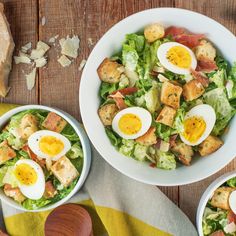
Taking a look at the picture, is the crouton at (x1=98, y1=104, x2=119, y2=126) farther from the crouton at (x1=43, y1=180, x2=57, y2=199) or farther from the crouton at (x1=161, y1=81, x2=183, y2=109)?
the crouton at (x1=43, y1=180, x2=57, y2=199)

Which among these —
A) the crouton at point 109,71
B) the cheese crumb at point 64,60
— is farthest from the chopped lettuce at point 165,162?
the cheese crumb at point 64,60

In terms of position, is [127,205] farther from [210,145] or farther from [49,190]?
[210,145]

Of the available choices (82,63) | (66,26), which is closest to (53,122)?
(82,63)

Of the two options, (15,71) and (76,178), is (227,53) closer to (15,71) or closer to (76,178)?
(76,178)

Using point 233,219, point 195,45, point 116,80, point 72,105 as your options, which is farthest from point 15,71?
point 233,219

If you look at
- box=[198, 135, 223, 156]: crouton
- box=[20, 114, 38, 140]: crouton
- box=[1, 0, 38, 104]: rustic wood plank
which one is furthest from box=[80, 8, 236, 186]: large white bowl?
box=[1, 0, 38, 104]: rustic wood plank

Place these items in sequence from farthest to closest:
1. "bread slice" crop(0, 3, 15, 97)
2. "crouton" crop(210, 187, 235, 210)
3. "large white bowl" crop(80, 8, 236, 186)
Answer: "bread slice" crop(0, 3, 15, 97) → "crouton" crop(210, 187, 235, 210) → "large white bowl" crop(80, 8, 236, 186)
